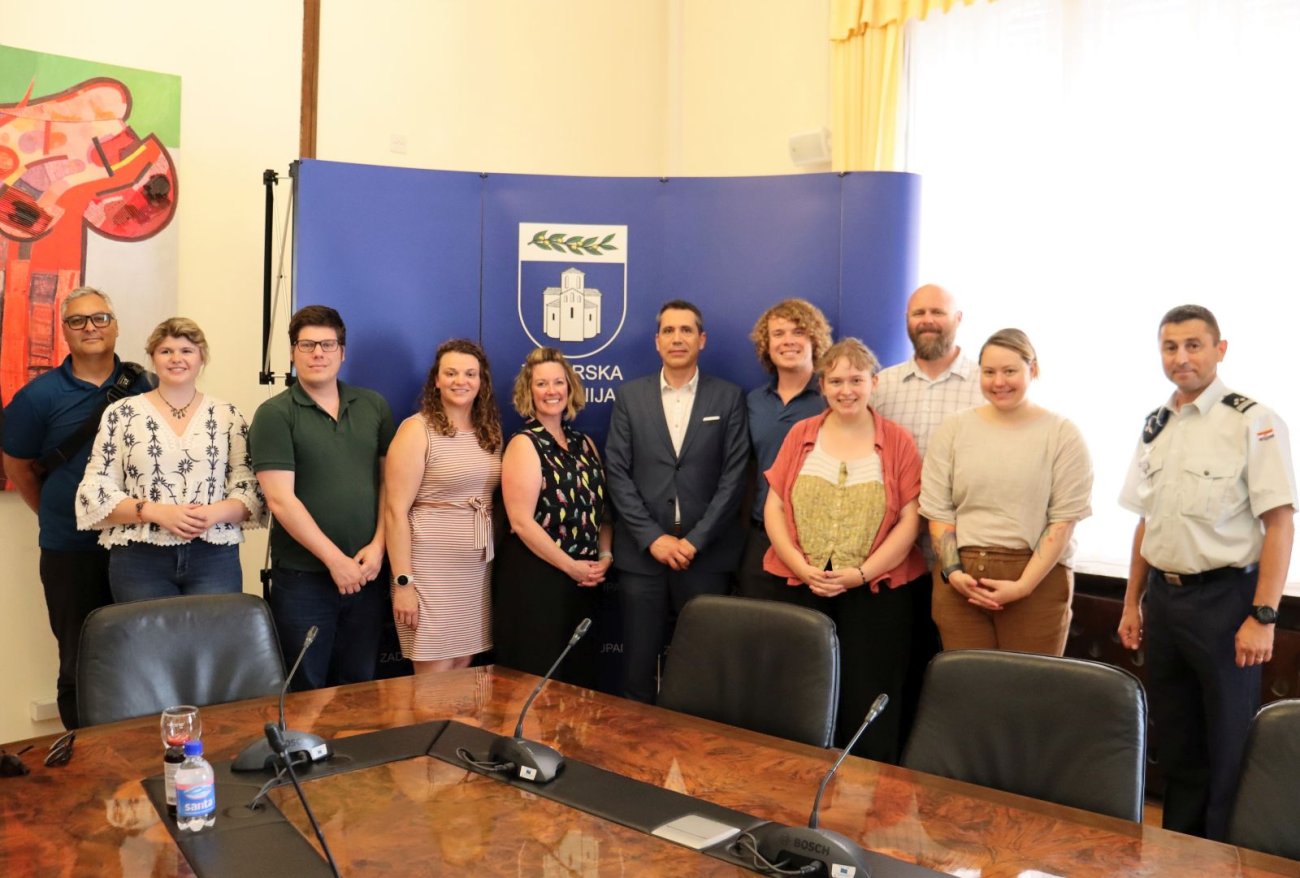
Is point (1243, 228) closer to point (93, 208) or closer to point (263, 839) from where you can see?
point (263, 839)

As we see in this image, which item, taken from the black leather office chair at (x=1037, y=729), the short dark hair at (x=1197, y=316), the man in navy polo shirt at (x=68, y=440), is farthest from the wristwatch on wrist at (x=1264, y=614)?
the man in navy polo shirt at (x=68, y=440)

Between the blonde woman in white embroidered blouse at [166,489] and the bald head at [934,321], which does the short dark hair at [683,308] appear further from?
the blonde woman in white embroidered blouse at [166,489]


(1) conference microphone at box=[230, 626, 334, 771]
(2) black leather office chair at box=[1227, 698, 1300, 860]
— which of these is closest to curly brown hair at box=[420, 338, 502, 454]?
(1) conference microphone at box=[230, 626, 334, 771]

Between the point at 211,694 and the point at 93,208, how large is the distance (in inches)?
96.7

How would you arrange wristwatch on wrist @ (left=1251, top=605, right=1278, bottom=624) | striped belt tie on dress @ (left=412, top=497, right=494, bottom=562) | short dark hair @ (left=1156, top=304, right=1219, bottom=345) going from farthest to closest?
1. striped belt tie on dress @ (left=412, top=497, right=494, bottom=562)
2. short dark hair @ (left=1156, top=304, right=1219, bottom=345)
3. wristwatch on wrist @ (left=1251, top=605, right=1278, bottom=624)

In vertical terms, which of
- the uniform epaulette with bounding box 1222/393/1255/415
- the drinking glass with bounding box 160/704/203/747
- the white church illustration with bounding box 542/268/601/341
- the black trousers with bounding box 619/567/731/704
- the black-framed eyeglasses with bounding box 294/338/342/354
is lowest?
the black trousers with bounding box 619/567/731/704

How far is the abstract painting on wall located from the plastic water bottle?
283 centimetres

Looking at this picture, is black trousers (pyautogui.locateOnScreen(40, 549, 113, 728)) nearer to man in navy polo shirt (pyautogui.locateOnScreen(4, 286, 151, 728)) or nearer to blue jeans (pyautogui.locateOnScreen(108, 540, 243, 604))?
man in navy polo shirt (pyautogui.locateOnScreen(4, 286, 151, 728))

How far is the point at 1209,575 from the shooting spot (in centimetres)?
309

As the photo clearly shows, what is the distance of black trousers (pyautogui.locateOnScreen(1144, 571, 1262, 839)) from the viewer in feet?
10.0

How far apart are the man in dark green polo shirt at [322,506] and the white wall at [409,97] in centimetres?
109

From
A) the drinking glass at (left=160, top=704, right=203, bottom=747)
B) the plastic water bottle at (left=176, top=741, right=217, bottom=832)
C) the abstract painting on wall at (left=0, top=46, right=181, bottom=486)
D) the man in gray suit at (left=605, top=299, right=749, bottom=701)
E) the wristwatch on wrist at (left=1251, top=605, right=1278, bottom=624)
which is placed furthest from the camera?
the abstract painting on wall at (left=0, top=46, right=181, bottom=486)

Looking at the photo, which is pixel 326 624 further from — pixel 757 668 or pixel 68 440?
pixel 757 668

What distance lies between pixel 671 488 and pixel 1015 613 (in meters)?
1.22
